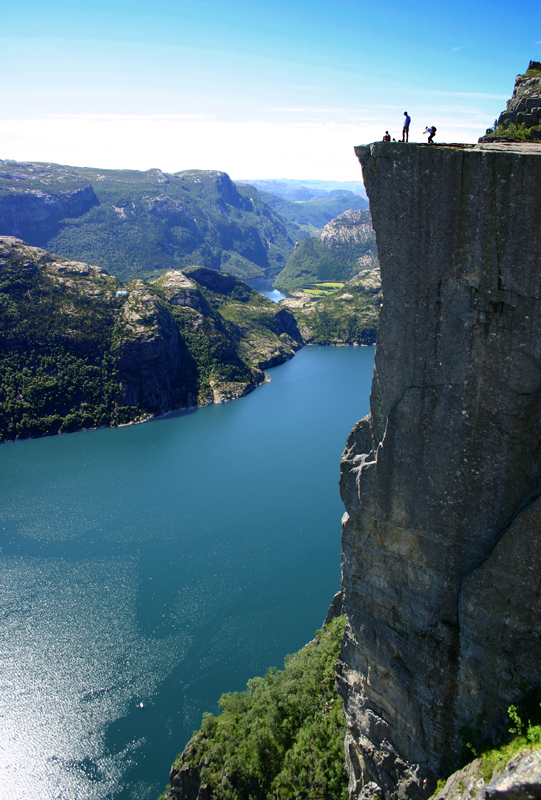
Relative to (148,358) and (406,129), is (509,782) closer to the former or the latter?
(406,129)

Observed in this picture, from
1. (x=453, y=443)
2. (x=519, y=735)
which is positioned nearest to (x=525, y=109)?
(x=453, y=443)

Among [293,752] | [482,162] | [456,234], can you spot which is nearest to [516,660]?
[456,234]

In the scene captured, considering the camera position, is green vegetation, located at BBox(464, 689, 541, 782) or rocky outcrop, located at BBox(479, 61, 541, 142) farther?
rocky outcrop, located at BBox(479, 61, 541, 142)

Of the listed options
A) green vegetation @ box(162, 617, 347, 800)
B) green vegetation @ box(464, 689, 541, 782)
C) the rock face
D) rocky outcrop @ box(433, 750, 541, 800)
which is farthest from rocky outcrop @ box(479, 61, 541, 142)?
green vegetation @ box(162, 617, 347, 800)

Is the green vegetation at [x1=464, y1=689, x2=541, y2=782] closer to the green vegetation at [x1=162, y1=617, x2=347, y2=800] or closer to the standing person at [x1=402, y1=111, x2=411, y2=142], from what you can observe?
the green vegetation at [x1=162, y1=617, x2=347, y2=800]

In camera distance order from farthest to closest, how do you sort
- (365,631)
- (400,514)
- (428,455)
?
1. (365,631)
2. (400,514)
3. (428,455)

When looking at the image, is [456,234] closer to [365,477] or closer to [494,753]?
[365,477]
